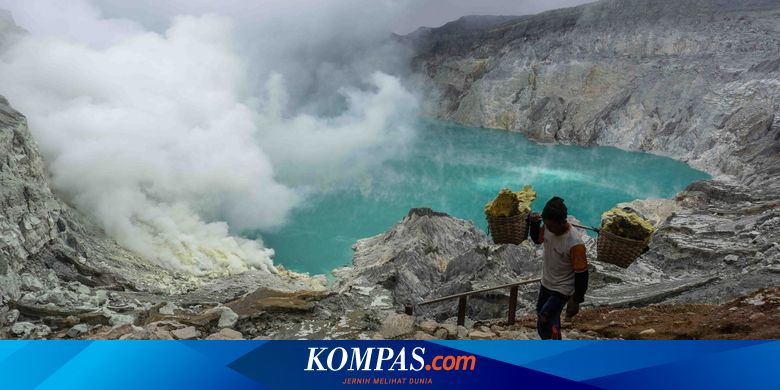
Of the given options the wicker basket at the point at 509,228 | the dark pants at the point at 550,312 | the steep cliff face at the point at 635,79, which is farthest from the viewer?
the steep cliff face at the point at 635,79

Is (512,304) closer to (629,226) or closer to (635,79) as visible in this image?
(629,226)

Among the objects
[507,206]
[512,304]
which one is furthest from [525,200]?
[512,304]

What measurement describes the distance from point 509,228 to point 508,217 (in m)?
0.18

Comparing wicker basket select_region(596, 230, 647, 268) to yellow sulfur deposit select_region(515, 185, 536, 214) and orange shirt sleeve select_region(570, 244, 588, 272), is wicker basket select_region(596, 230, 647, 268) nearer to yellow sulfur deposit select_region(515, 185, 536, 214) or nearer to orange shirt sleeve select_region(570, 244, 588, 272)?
yellow sulfur deposit select_region(515, 185, 536, 214)

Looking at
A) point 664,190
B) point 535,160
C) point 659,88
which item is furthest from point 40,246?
point 659,88

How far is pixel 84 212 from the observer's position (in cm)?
1173

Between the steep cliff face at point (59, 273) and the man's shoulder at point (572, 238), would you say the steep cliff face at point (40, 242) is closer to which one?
the steep cliff face at point (59, 273)

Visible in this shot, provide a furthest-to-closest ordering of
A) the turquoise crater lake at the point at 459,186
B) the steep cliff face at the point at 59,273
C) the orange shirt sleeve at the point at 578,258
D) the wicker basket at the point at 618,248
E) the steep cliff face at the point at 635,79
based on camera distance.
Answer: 1. the steep cliff face at the point at 635,79
2. the turquoise crater lake at the point at 459,186
3. the steep cliff face at the point at 59,273
4. the wicker basket at the point at 618,248
5. the orange shirt sleeve at the point at 578,258

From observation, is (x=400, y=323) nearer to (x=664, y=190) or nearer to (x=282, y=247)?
(x=282, y=247)

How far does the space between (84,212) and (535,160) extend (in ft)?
84.6

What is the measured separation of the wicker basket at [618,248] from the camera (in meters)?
6.17

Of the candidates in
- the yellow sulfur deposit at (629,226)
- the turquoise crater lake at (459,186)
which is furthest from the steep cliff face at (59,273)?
the yellow sulfur deposit at (629,226)

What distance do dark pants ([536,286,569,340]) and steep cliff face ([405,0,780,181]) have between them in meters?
21.8

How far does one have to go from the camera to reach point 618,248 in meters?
6.29
